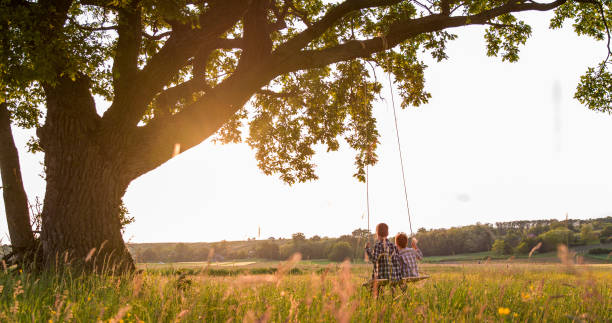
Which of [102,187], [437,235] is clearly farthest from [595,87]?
[437,235]

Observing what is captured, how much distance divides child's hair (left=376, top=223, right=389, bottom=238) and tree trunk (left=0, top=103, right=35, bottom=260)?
7402 millimetres

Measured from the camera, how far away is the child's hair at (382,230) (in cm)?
734

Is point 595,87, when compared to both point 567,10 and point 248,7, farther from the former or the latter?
point 248,7

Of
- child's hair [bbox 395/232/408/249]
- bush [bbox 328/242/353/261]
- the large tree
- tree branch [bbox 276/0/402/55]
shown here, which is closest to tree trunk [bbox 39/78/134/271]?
the large tree

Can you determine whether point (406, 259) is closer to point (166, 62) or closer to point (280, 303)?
point (280, 303)

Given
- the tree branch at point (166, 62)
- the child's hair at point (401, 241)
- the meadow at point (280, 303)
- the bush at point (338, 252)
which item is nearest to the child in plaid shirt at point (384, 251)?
the child's hair at point (401, 241)

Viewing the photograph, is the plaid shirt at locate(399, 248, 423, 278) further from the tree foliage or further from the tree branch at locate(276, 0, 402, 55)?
the tree branch at locate(276, 0, 402, 55)

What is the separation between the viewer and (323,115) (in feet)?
39.8

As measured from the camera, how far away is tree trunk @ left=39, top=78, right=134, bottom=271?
682 centimetres

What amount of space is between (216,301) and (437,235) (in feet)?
245

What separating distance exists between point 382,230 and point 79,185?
567 cm

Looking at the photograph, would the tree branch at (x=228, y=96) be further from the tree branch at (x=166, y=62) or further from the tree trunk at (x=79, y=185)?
the tree trunk at (x=79, y=185)

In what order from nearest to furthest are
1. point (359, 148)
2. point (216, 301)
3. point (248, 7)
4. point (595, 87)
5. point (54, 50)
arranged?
point (216, 301), point (54, 50), point (248, 7), point (595, 87), point (359, 148)

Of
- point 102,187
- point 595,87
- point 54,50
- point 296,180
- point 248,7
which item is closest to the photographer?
point 54,50
